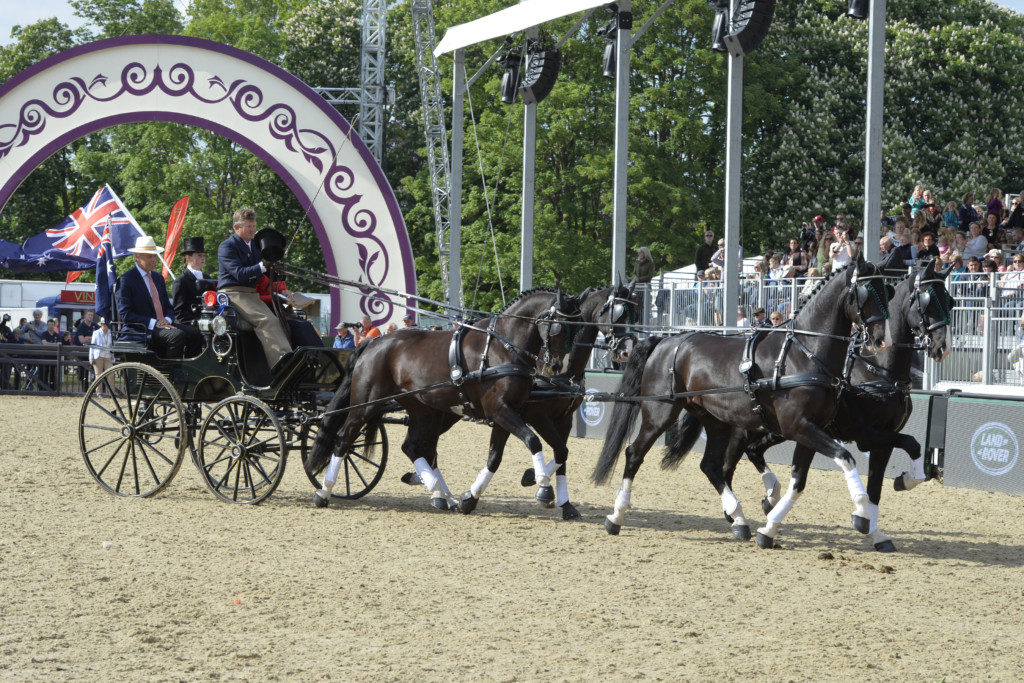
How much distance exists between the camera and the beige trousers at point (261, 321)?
1008 centimetres

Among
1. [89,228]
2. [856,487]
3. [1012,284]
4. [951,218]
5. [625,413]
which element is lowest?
[856,487]

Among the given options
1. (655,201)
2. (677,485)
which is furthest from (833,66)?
(677,485)

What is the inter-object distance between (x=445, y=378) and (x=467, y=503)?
1.13 m

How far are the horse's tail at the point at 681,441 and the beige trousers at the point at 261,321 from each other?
3.54 meters

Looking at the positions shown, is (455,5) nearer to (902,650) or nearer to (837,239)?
(837,239)

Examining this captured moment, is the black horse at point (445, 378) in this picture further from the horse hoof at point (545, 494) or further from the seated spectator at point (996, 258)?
the seated spectator at point (996, 258)

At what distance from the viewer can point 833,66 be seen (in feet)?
110

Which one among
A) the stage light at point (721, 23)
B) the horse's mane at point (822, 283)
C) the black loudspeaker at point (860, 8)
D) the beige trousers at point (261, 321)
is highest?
the stage light at point (721, 23)

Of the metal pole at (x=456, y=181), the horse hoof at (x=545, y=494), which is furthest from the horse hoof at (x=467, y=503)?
the metal pole at (x=456, y=181)

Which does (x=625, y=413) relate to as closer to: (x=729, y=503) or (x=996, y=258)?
(x=729, y=503)

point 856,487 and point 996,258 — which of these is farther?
point 996,258

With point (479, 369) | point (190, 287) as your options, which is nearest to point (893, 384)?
point (479, 369)

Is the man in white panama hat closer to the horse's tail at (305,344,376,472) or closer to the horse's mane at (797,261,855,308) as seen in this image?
the horse's tail at (305,344,376,472)

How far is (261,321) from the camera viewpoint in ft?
33.1
